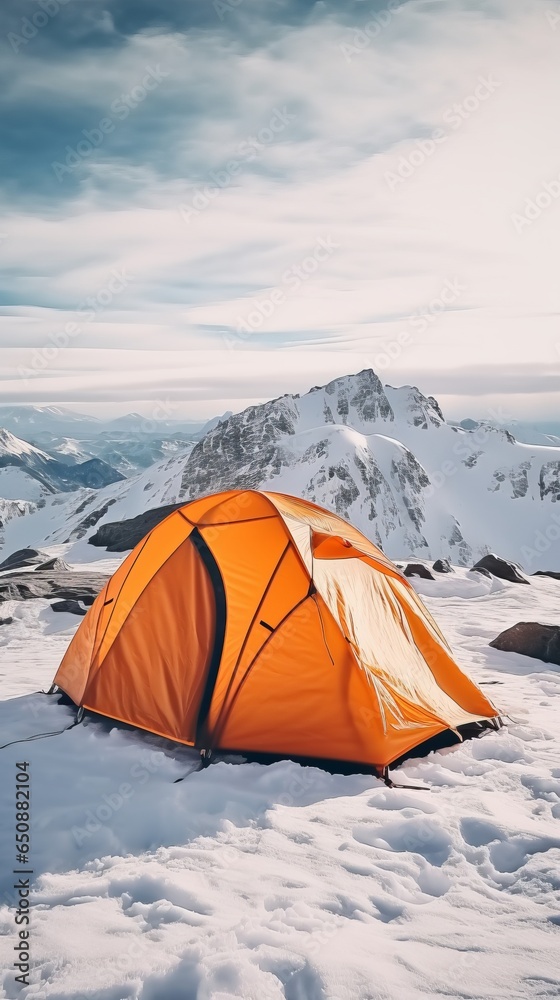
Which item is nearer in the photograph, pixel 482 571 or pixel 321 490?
pixel 482 571

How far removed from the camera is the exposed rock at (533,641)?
37.4ft

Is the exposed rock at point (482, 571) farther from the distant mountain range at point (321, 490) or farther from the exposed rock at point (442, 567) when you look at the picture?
the distant mountain range at point (321, 490)

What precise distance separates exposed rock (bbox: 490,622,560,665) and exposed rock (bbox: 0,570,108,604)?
8.99 meters

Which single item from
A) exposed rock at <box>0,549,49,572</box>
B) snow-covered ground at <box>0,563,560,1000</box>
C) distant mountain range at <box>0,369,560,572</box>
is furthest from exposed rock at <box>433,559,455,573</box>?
distant mountain range at <box>0,369,560,572</box>

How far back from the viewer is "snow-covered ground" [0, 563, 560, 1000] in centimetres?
349

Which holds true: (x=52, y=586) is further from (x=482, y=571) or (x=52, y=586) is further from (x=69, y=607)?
(x=482, y=571)

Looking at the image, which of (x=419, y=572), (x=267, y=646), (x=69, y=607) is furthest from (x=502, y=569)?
(x=267, y=646)

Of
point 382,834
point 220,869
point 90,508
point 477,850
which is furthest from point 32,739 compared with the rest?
point 90,508

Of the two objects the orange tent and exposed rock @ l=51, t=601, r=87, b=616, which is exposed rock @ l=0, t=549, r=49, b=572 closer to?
exposed rock @ l=51, t=601, r=87, b=616

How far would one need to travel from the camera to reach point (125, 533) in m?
30.3

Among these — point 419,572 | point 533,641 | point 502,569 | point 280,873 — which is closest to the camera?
point 280,873

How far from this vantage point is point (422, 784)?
598 cm

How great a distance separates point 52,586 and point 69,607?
240 cm

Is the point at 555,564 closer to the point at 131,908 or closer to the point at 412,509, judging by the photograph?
the point at 412,509
